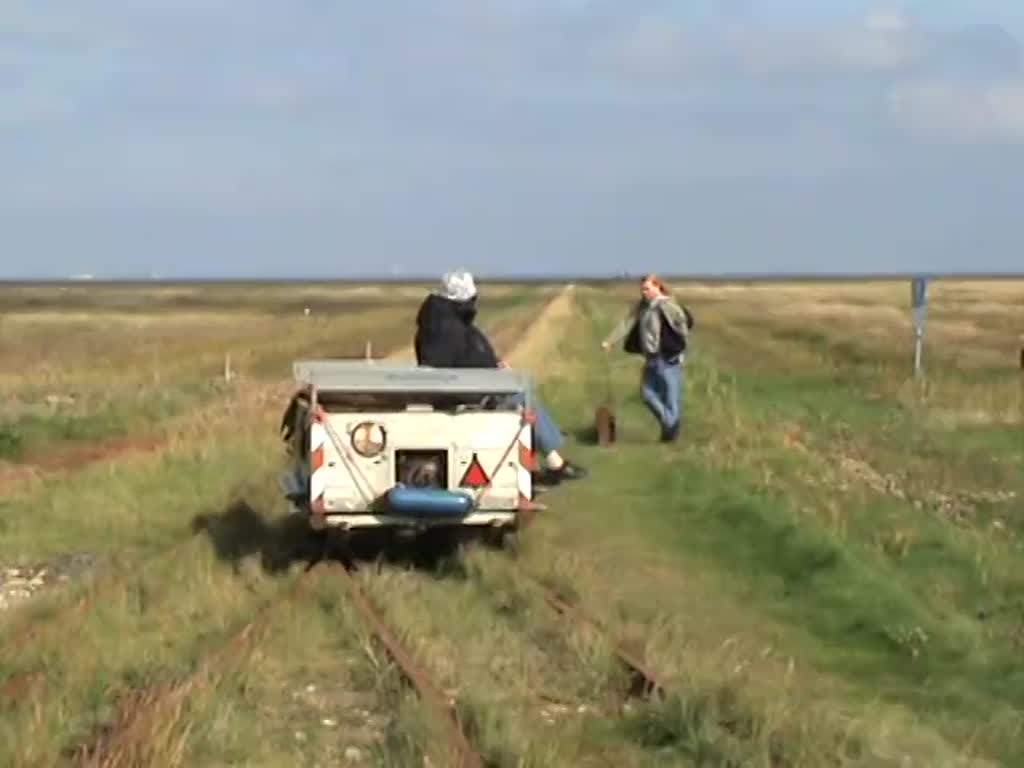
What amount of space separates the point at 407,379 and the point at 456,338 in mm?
1571

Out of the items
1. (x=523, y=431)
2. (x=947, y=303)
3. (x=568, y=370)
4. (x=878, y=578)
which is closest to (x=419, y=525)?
(x=523, y=431)

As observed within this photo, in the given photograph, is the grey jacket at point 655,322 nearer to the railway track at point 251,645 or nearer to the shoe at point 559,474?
the shoe at point 559,474

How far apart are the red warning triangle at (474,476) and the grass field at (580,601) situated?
0.53 metres

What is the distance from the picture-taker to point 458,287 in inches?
553

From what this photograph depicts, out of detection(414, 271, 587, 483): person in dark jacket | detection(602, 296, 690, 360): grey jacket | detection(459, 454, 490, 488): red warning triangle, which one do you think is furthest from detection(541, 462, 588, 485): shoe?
detection(602, 296, 690, 360): grey jacket

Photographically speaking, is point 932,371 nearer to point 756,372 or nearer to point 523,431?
point 756,372

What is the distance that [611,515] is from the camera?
15.5 m

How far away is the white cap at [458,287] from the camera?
14031 millimetres

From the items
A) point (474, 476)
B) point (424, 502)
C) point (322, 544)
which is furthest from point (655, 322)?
point (424, 502)

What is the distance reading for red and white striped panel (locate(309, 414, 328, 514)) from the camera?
482 inches

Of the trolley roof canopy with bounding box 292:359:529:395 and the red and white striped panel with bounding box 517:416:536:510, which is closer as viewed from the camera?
the trolley roof canopy with bounding box 292:359:529:395

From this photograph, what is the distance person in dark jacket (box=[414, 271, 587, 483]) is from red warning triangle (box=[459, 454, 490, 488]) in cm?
146

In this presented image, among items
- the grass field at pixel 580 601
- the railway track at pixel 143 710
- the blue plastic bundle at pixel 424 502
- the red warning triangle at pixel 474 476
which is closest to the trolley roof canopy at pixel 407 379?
the red warning triangle at pixel 474 476

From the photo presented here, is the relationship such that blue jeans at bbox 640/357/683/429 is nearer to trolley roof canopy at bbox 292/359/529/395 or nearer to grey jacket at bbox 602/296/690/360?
grey jacket at bbox 602/296/690/360
